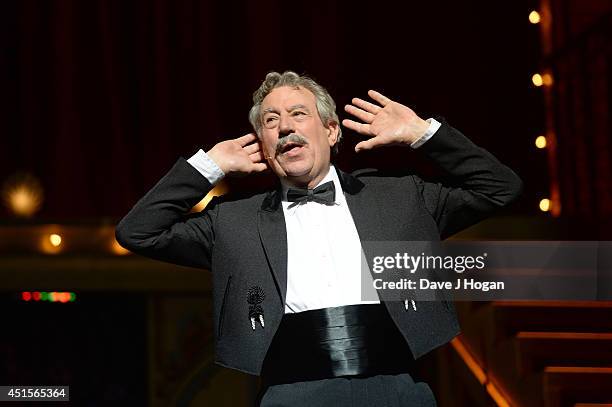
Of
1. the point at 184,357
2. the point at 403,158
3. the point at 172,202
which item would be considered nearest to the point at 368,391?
the point at 172,202

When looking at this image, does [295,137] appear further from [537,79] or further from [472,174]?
[537,79]

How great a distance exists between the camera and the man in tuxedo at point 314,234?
2324mm

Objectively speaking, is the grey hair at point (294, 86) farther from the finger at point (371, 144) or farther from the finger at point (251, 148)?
the finger at point (371, 144)

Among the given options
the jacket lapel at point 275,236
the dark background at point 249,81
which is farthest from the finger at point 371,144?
the dark background at point 249,81

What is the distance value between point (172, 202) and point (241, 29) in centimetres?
276

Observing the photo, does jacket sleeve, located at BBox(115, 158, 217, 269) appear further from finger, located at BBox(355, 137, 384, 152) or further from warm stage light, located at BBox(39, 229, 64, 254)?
warm stage light, located at BBox(39, 229, 64, 254)

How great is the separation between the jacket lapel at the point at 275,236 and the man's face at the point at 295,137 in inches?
3.3

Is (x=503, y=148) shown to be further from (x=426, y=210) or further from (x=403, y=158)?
(x=426, y=210)

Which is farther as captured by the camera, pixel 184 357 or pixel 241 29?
pixel 241 29

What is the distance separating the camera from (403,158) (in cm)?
493

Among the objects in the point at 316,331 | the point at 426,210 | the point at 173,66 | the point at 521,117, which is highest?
the point at 173,66

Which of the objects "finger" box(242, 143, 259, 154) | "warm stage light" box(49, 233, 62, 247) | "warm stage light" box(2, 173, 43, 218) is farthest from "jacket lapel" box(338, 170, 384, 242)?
"warm stage light" box(2, 173, 43, 218)

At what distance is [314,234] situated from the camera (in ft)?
8.02

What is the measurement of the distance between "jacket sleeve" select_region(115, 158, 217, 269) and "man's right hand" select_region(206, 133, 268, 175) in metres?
0.08
